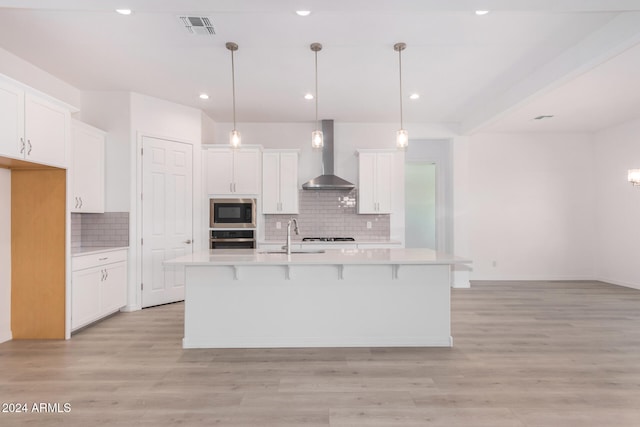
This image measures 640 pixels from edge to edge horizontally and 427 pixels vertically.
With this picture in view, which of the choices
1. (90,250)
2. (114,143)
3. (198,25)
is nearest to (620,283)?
(198,25)

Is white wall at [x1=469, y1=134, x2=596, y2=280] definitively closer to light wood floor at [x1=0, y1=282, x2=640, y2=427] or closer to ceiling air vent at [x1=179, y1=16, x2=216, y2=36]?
light wood floor at [x1=0, y1=282, x2=640, y2=427]

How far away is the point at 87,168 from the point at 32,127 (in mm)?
1215

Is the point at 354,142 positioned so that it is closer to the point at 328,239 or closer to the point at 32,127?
the point at 328,239

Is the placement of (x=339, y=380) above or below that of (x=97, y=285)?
below

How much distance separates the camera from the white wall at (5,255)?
143 inches

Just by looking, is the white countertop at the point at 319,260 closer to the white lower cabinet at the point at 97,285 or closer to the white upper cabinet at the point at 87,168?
the white lower cabinet at the point at 97,285

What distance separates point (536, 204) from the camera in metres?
7.02

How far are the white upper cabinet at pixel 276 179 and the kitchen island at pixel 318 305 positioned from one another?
8.33ft

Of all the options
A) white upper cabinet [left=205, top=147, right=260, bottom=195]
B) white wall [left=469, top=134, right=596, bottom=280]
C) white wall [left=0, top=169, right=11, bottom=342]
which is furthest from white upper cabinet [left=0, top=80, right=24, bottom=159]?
white wall [left=469, top=134, right=596, bottom=280]

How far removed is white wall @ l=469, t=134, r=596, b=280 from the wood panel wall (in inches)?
261

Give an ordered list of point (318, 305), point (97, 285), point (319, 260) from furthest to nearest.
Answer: point (97, 285)
point (318, 305)
point (319, 260)

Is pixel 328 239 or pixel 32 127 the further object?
pixel 328 239

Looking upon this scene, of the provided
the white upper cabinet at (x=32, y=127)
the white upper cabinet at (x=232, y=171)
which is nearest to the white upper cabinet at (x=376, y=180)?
the white upper cabinet at (x=232, y=171)

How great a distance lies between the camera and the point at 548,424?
7.24ft
